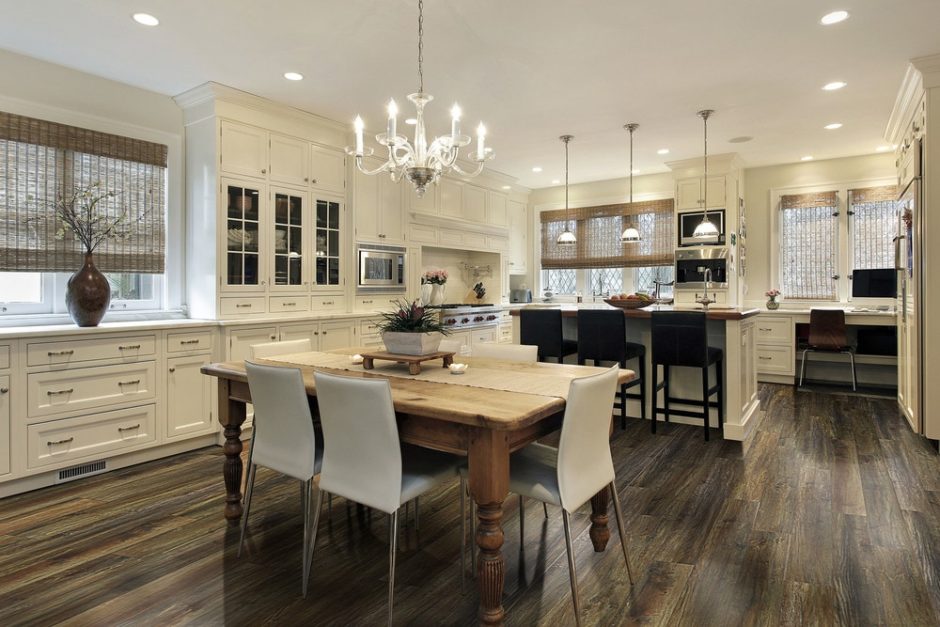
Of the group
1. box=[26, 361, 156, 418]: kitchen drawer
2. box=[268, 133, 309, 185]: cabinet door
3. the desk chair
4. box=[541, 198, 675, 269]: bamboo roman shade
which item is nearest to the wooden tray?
box=[26, 361, 156, 418]: kitchen drawer

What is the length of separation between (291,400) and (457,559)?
989mm

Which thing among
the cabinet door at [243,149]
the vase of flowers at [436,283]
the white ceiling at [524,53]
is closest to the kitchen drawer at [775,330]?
the white ceiling at [524,53]

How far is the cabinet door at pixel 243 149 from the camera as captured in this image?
4.02 meters

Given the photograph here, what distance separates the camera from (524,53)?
349cm

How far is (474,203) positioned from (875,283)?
4.62 m

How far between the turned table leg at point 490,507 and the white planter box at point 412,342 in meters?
0.82

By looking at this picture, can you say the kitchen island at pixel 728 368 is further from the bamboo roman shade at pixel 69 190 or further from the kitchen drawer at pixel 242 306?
the bamboo roman shade at pixel 69 190

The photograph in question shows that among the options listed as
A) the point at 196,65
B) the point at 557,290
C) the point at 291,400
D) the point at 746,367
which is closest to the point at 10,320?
the point at 196,65

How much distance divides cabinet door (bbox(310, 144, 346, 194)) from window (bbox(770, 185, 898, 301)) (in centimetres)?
539

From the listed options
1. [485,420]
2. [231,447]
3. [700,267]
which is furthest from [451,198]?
[485,420]

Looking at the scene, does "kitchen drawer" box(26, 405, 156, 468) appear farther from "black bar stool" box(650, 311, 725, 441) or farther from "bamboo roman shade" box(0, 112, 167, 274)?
"black bar stool" box(650, 311, 725, 441)

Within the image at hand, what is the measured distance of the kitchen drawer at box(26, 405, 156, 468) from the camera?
10.3ft

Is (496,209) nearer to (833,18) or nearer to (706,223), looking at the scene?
(706,223)

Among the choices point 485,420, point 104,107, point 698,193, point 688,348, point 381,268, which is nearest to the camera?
point 485,420
